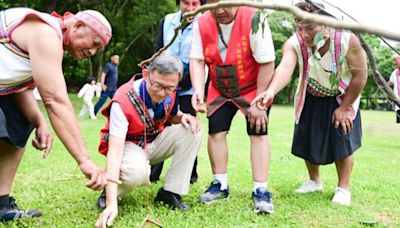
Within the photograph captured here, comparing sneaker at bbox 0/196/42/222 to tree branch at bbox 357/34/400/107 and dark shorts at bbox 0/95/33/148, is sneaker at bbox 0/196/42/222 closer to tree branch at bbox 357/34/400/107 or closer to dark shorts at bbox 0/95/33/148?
dark shorts at bbox 0/95/33/148

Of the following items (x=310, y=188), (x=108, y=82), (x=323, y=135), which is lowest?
(x=108, y=82)

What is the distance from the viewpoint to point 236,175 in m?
4.66

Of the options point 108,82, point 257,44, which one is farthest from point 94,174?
point 108,82

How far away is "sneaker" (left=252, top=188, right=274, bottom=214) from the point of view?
3.06 meters

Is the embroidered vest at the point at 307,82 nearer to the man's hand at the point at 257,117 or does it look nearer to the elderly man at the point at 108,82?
the man's hand at the point at 257,117

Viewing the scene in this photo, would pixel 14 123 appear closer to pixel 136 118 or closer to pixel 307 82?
pixel 136 118

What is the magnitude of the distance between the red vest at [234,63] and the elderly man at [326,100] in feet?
0.68

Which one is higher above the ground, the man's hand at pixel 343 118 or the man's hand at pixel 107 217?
the man's hand at pixel 343 118

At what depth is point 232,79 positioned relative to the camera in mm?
3289

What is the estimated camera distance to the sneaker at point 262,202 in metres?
3.06

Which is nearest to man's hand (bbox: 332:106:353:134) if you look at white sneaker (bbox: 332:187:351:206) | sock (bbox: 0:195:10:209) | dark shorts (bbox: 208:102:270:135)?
white sneaker (bbox: 332:187:351:206)

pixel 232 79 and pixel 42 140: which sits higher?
pixel 232 79

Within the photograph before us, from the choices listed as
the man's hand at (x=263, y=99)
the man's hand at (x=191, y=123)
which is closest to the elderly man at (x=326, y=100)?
the man's hand at (x=263, y=99)

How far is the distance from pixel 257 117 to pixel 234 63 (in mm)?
394
